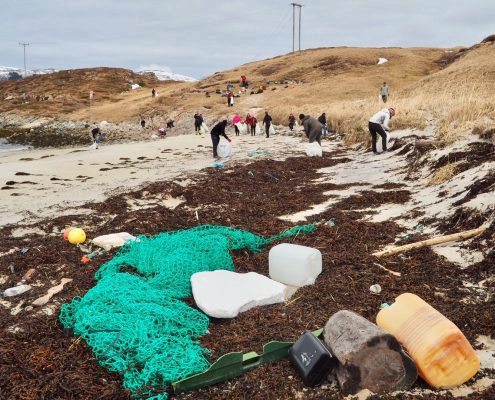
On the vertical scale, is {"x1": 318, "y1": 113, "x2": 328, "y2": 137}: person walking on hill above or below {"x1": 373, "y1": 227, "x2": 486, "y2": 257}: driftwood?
above

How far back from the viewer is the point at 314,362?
328cm

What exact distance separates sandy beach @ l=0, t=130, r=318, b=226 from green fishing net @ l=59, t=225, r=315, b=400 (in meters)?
4.22

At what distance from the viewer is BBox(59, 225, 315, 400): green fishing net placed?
3499mm

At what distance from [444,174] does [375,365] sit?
642 centimetres

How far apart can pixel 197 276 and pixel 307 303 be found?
123cm

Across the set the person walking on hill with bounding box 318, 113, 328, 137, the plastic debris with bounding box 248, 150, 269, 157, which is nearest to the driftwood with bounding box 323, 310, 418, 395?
the plastic debris with bounding box 248, 150, 269, 157

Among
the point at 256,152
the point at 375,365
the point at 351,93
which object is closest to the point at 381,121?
the point at 256,152

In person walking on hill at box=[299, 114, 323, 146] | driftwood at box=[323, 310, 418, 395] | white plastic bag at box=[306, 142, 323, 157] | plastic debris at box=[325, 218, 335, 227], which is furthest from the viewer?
person walking on hill at box=[299, 114, 323, 146]

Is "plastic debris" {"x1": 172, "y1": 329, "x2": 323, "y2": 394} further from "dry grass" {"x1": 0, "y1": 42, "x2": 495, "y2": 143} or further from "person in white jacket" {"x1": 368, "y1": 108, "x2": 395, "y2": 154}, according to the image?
"person in white jacket" {"x1": 368, "y1": 108, "x2": 395, "y2": 154}

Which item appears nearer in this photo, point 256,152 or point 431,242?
point 431,242

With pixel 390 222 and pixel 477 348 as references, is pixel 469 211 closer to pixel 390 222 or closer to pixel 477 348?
pixel 390 222

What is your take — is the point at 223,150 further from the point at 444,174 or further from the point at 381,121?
the point at 444,174

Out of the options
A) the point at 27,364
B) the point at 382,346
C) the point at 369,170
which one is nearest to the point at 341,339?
the point at 382,346

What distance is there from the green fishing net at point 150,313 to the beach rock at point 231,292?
0.52 feet
